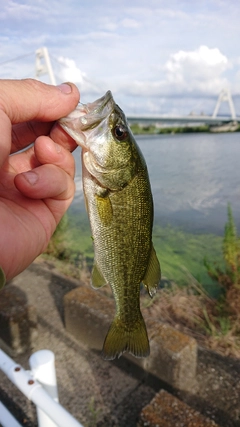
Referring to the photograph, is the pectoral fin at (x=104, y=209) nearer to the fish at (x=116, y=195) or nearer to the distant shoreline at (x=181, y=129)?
the fish at (x=116, y=195)

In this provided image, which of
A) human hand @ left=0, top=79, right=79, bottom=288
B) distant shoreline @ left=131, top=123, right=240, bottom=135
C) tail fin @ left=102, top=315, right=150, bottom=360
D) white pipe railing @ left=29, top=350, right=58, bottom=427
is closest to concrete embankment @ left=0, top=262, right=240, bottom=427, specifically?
white pipe railing @ left=29, top=350, right=58, bottom=427

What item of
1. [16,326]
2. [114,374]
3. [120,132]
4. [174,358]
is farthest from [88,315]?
[120,132]

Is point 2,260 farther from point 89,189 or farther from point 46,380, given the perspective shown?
point 46,380

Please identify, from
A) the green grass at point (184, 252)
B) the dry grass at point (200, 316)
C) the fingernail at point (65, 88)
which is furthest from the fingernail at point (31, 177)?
the green grass at point (184, 252)

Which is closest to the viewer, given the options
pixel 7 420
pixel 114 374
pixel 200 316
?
pixel 7 420

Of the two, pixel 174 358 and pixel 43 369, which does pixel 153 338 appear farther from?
pixel 43 369

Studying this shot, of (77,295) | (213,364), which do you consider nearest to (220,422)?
(213,364)
